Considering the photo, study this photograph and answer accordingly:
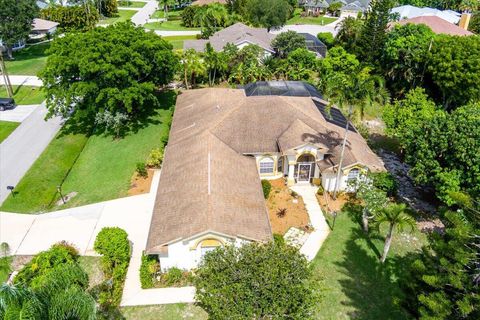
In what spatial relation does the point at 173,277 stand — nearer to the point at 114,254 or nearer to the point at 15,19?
the point at 114,254

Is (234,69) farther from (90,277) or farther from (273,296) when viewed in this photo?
(273,296)

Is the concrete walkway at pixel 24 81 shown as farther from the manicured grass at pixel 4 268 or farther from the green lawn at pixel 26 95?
the manicured grass at pixel 4 268

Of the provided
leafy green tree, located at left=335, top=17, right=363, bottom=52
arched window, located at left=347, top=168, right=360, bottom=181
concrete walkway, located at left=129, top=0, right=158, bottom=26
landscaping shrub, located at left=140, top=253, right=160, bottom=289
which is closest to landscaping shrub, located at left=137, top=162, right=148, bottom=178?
landscaping shrub, located at left=140, top=253, right=160, bottom=289

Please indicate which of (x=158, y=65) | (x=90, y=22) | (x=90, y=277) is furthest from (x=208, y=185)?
(x=90, y=22)

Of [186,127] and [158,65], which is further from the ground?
[158,65]

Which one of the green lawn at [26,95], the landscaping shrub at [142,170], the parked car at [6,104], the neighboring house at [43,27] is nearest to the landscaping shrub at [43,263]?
the landscaping shrub at [142,170]

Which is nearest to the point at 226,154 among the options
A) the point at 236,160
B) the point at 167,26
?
the point at 236,160
